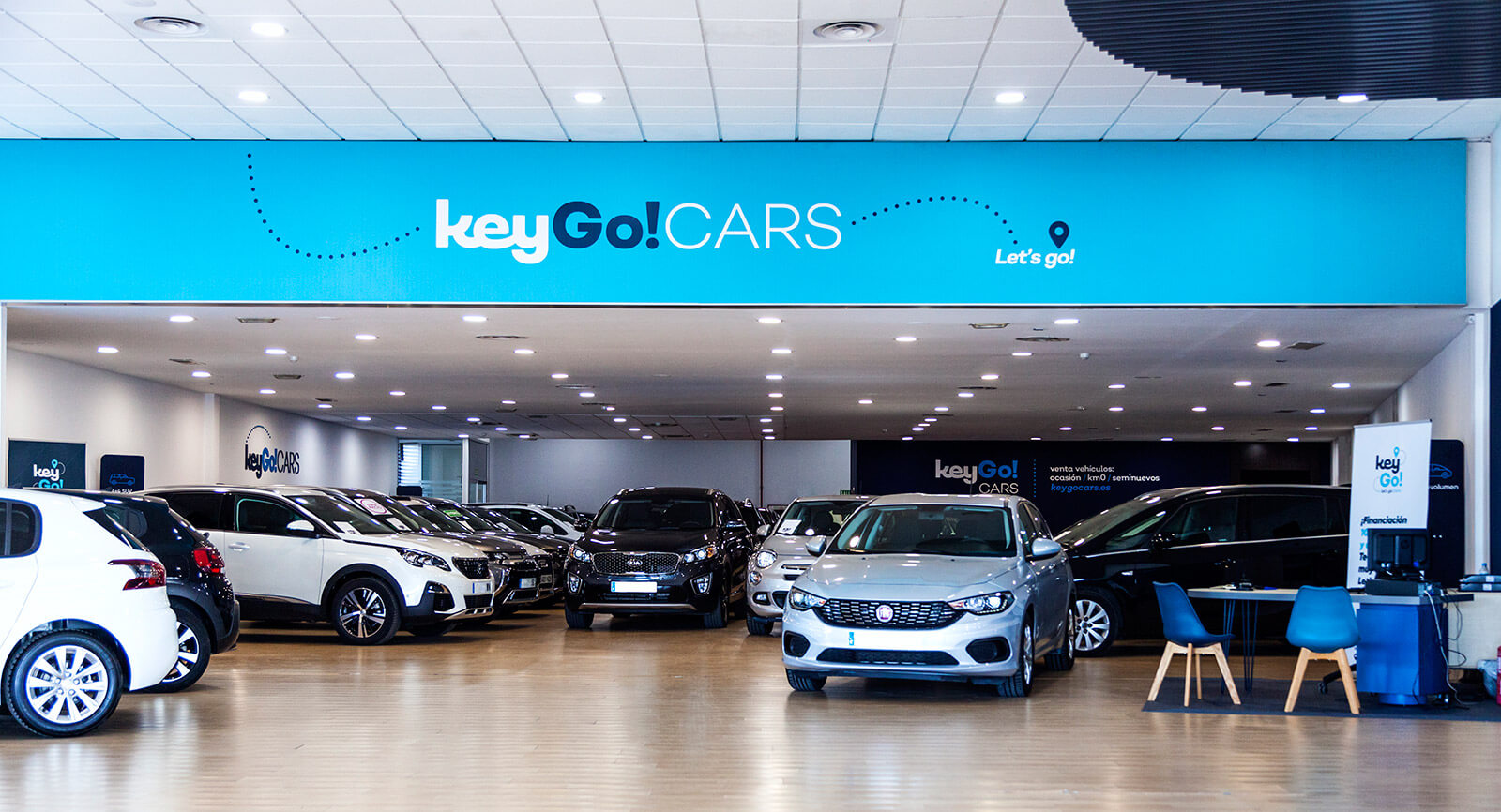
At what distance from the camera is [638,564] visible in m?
13.8

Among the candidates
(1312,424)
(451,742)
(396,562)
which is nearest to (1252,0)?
(451,742)

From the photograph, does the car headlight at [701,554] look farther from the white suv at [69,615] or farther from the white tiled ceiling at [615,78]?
the white suv at [69,615]

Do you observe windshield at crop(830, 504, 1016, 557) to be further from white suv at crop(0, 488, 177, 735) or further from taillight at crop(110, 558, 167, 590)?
white suv at crop(0, 488, 177, 735)

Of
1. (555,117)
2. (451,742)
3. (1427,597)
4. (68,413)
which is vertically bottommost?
(451,742)

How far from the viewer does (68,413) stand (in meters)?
16.0

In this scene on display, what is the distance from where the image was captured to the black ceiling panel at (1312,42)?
602 centimetres

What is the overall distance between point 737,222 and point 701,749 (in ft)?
17.0

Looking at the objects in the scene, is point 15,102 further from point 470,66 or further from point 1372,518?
point 1372,518

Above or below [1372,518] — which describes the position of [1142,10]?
above

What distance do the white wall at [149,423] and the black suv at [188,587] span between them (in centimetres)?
661

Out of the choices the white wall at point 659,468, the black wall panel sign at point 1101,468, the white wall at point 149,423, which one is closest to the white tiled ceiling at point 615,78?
the white wall at point 149,423

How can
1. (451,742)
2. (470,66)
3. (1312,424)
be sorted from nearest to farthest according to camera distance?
(451,742), (470,66), (1312,424)

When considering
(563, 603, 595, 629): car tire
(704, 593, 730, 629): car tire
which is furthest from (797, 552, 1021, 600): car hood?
(563, 603, 595, 629): car tire

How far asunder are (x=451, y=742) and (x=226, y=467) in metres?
16.4
